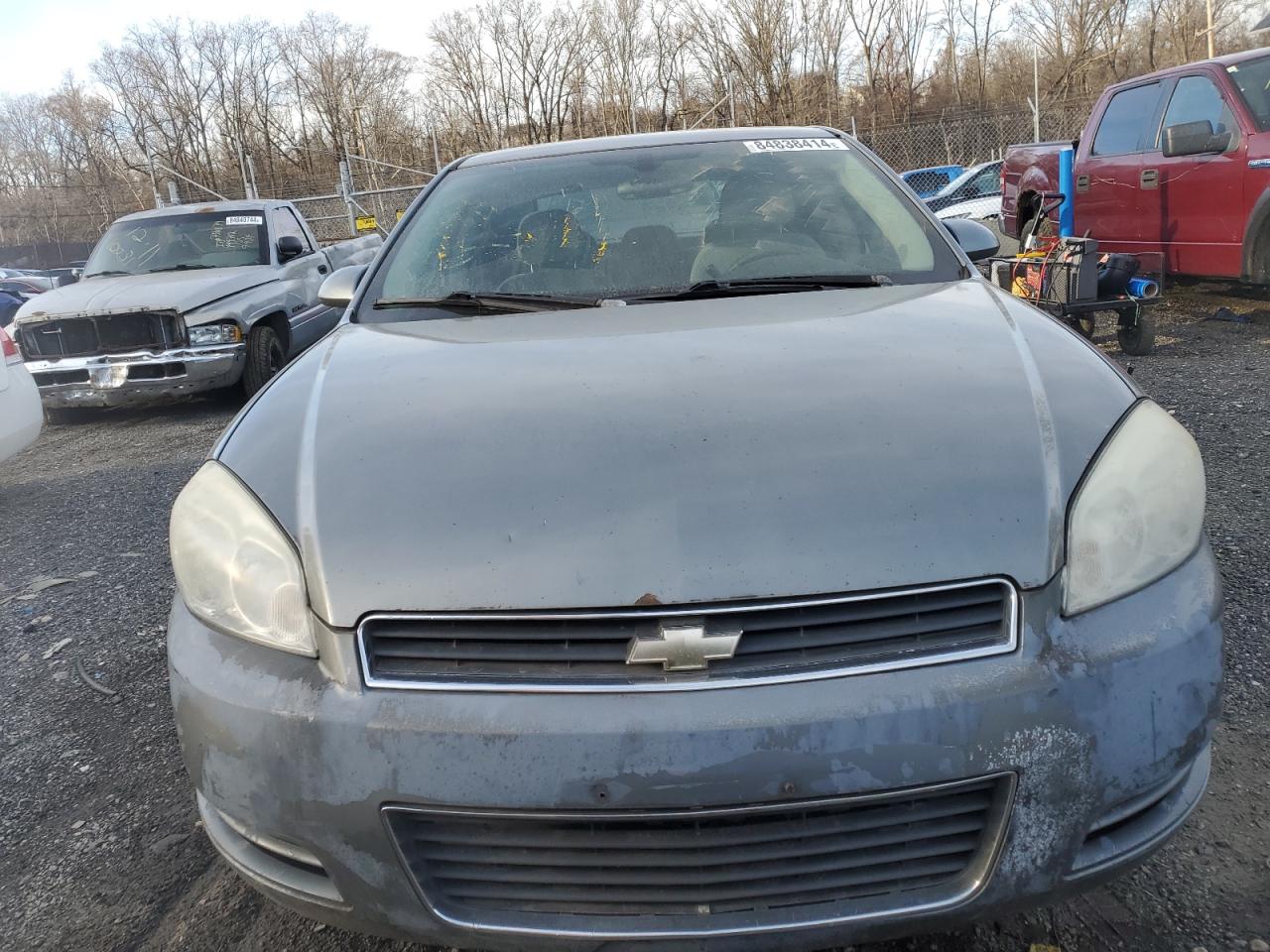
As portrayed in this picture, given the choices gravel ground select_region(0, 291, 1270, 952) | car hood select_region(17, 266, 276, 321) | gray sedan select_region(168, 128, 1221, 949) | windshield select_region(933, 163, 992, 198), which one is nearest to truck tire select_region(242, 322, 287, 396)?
car hood select_region(17, 266, 276, 321)

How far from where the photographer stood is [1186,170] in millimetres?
6930

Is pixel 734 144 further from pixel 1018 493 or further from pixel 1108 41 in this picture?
pixel 1108 41

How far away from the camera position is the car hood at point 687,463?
1.44 m

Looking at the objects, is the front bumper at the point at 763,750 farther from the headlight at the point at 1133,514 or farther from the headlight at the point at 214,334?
the headlight at the point at 214,334

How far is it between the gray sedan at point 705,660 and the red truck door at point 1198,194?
5.98 meters

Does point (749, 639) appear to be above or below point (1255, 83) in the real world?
below

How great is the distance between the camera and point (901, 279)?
8.21 feet

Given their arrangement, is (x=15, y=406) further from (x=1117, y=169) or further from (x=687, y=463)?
(x=1117, y=169)

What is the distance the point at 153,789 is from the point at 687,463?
5.78 feet

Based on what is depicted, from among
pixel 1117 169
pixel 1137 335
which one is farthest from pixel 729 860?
pixel 1117 169

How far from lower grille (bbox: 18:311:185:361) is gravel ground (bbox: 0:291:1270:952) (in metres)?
2.38

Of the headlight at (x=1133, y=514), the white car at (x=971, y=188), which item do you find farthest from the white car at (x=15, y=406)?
the white car at (x=971, y=188)

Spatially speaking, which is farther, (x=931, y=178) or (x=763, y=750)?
(x=931, y=178)

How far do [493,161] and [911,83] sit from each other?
40705 mm
